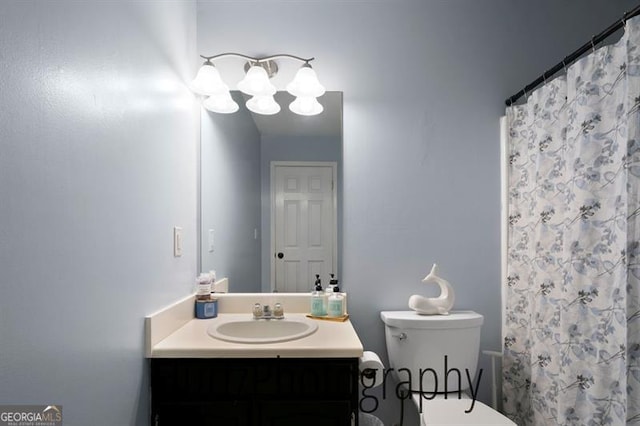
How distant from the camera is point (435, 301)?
1.71 metres

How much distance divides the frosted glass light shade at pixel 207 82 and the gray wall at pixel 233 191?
17 cm

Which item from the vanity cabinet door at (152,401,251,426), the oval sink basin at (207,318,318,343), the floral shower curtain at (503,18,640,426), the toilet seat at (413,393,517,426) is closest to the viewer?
the floral shower curtain at (503,18,640,426)

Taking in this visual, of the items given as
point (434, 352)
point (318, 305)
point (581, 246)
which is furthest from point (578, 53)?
point (318, 305)

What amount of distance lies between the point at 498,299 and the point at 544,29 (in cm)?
143

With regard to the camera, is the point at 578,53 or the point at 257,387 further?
the point at 578,53

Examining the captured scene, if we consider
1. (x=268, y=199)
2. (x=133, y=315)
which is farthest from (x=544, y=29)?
(x=133, y=315)

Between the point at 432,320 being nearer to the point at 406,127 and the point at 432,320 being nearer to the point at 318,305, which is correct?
the point at 318,305

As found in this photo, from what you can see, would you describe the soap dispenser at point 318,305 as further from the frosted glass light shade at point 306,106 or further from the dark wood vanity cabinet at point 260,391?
the frosted glass light shade at point 306,106

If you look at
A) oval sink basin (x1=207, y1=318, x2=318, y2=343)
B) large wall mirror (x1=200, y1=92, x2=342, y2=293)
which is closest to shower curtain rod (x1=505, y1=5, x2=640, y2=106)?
large wall mirror (x1=200, y1=92, x2=342, y2=293)

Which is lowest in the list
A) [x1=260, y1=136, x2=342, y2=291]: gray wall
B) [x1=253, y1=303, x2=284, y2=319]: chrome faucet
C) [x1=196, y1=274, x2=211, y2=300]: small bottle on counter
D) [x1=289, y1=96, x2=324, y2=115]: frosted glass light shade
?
[x1=253, y1=303, x2=284, y2=319]: chrome faucet

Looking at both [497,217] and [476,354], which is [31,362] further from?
[497,217]

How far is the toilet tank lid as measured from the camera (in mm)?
1635

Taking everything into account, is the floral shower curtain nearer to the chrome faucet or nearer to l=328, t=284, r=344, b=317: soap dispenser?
l=328, t=284, r=344, b=317: soap dispenser

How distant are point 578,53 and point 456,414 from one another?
1.48m
